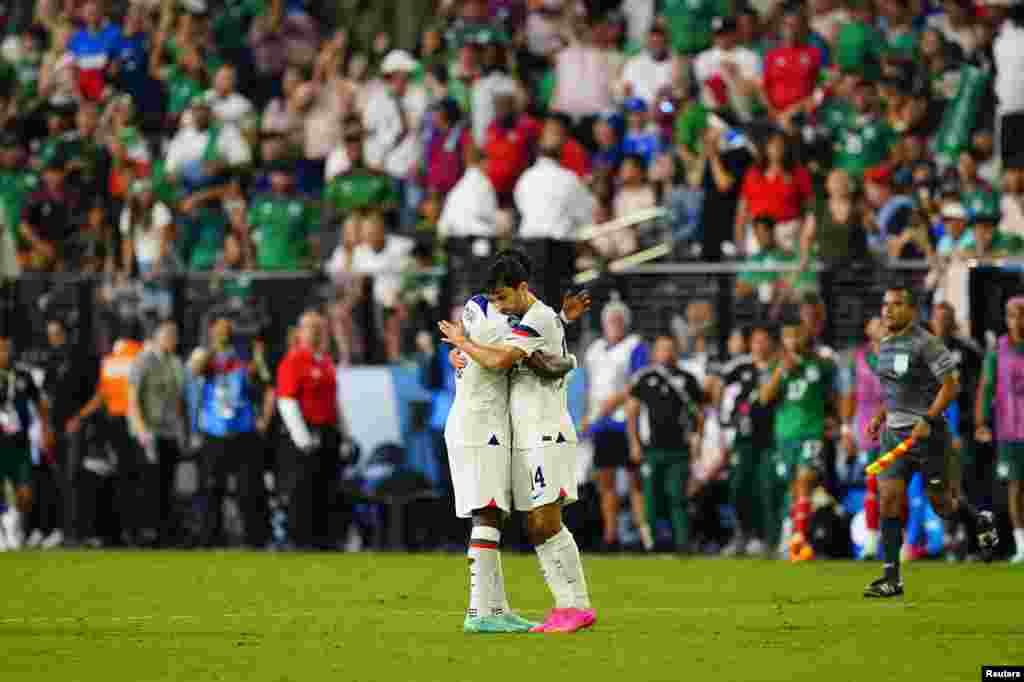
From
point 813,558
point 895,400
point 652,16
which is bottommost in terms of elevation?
point 813,558

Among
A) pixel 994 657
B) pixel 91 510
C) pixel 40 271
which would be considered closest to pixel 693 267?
pixel 91 510

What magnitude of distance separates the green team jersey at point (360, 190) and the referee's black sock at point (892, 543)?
1086 centimetres

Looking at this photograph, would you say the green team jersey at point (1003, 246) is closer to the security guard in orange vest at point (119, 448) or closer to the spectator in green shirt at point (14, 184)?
the security guard in orange vest at point (119, 448)

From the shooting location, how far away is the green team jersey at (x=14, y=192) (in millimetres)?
26672

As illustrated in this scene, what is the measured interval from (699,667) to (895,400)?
5483mm

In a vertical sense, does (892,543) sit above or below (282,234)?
below

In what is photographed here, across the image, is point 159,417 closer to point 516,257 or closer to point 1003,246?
point 1003,246

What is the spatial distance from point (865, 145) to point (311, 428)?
660 cm

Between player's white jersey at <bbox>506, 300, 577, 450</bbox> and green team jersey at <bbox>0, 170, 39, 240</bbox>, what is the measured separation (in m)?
15.0

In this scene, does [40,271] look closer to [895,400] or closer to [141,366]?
[141,366]

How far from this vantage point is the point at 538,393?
42.2 ft

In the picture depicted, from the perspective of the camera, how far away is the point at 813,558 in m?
20.3

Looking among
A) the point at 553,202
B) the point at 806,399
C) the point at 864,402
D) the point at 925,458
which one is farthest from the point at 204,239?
the point at 925,458

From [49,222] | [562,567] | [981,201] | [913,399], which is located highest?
[49,222]
